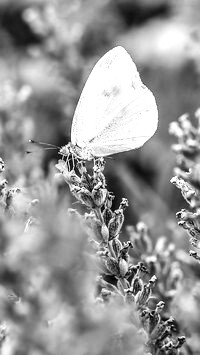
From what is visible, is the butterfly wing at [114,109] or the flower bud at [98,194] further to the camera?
→ the butterfly wing at [114,109]

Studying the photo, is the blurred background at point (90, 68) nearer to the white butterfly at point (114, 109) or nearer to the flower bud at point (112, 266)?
the white butterfly at point (114, 109)

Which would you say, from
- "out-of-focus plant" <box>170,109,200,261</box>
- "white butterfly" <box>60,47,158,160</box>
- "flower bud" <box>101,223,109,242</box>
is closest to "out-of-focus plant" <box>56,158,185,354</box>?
"flower bud" <box>101,223,109,242</box>

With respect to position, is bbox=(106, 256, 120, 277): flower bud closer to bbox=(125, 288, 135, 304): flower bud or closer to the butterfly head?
bbox=(125, 288, 135, 304): flower bud

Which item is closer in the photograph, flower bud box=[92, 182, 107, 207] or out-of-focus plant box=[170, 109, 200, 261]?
out-of-focus plant box=[170, 109, 200, 261]

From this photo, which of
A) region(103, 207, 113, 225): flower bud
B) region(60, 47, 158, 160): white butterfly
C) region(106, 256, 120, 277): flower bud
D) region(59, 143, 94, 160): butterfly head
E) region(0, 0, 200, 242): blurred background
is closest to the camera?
region(106, 256, 120, 277): flower bud

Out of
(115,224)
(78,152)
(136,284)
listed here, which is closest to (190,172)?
(115,224)

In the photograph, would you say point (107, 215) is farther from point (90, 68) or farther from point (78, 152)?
point (90, 68)

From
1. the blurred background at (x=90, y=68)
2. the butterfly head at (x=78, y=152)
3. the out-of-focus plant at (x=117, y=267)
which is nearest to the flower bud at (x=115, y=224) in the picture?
the out-of-focus plant at (x=117, y=267)
